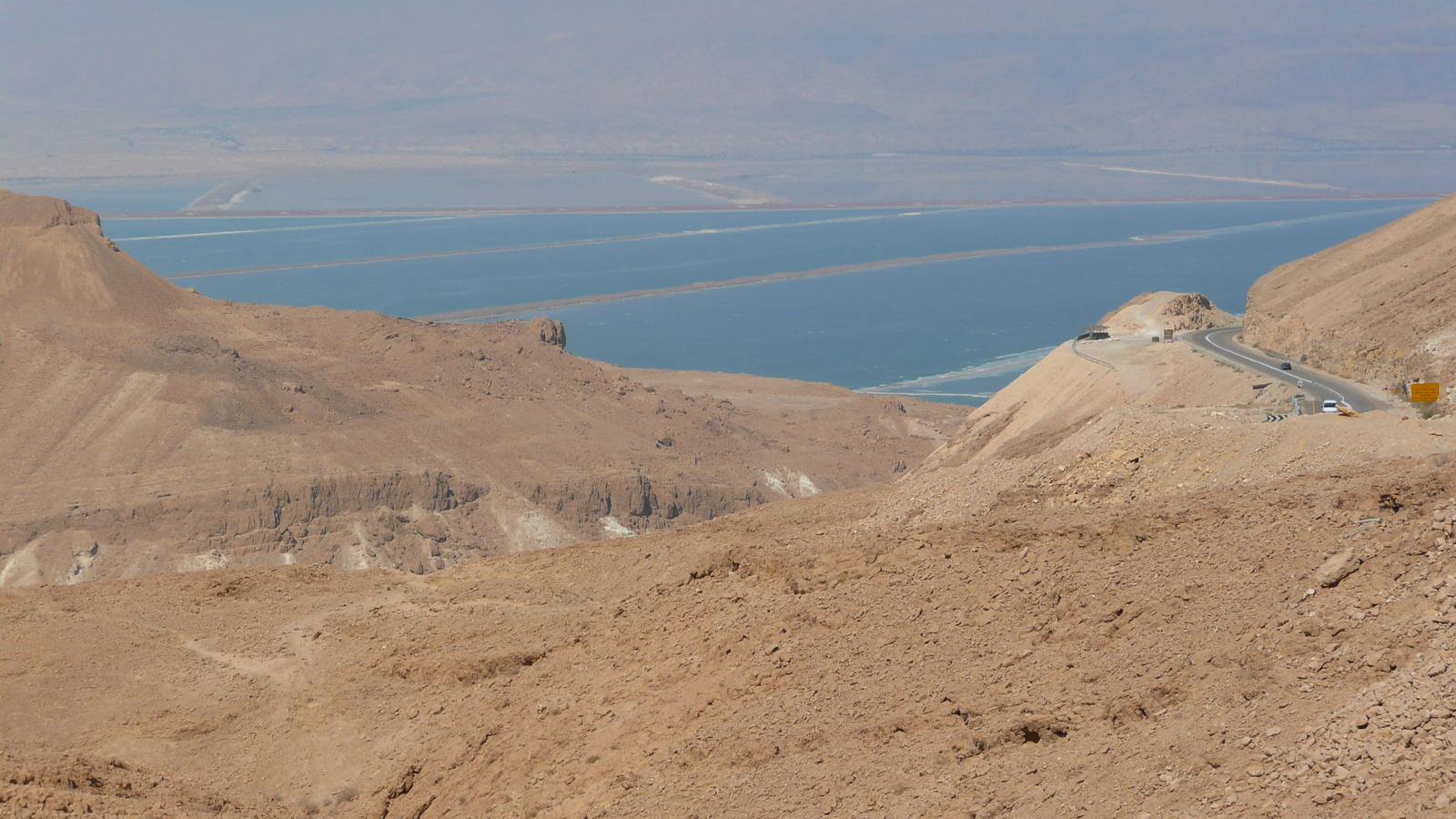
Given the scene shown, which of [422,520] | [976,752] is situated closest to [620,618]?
[976,752]

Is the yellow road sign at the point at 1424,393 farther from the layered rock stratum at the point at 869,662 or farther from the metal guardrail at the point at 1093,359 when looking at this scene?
the metal guardrail at the point at 1093,359

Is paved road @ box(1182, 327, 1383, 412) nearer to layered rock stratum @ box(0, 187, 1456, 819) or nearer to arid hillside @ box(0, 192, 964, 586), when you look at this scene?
layered rock stratum @ box(0, 187, 1456, 819)

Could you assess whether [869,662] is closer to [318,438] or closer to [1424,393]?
[1424,393]

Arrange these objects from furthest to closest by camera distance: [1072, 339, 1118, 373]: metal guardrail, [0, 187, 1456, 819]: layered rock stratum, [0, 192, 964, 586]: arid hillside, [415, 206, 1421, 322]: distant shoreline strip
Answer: [415, 206, 1421, 322]: distant shoreline strip, [0, 192, 964, 586]: arid hillside, [1072, 339, 1118, 373]: metal guardrail, [0, 187, 1456, 819]: layered rock stratum

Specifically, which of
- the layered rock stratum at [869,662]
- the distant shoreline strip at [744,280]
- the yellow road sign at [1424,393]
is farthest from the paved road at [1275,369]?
the distant shoreline strip at [744,280]

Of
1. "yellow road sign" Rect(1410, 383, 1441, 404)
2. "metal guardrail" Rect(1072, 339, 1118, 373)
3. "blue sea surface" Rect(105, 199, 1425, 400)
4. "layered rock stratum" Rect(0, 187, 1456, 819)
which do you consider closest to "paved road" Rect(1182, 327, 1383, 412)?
"yellow road sign" Rect(1410, 383, 1441, 404)
